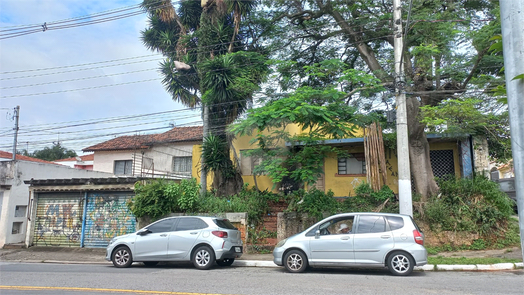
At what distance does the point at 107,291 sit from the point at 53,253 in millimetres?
10237

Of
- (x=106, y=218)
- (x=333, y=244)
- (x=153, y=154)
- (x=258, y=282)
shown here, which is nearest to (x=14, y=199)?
(x=106, y=218)

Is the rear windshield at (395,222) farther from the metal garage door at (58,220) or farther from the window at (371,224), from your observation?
the metal garage door at (58,220)

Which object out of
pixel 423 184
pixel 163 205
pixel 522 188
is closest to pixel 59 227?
pixel 163 205

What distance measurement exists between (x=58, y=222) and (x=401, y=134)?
1517 cm

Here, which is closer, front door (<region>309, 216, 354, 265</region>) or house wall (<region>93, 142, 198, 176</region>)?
front door (<region>309, 216, 354, 265</region>)

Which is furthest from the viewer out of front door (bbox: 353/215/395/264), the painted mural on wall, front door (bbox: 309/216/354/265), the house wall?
the house wall

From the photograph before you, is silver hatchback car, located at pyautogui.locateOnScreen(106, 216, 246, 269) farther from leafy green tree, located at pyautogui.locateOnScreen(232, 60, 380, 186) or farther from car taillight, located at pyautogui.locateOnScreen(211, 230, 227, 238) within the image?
leafy green tree, located at pyautogui.locateOnScreen(232, 60, 380, 186)

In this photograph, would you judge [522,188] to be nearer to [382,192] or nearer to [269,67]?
[382,192]

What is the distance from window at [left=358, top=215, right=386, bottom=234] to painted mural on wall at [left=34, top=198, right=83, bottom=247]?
42.2 ft

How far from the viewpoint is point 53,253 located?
15.3 metres

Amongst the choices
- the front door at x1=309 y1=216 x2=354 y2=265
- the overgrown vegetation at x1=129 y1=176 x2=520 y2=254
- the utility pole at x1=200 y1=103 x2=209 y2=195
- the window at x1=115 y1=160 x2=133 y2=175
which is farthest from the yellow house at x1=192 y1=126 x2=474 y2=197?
the window at x1=115 y1=160 x2=133 y2=175

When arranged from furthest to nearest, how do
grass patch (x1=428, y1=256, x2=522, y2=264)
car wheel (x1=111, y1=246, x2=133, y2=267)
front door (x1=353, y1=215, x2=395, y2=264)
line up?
car wheel (x1=111, y1=246, x2=133, y2=267), grass patch (x1=428, y1=256, x2=522, y2=264), front door (x1=353, y1=215, x2=395, y2=264)

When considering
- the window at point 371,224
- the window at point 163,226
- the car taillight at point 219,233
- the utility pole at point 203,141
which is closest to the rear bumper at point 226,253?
the car taillight at point 219,233

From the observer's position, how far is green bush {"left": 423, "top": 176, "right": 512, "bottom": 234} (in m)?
12.2
